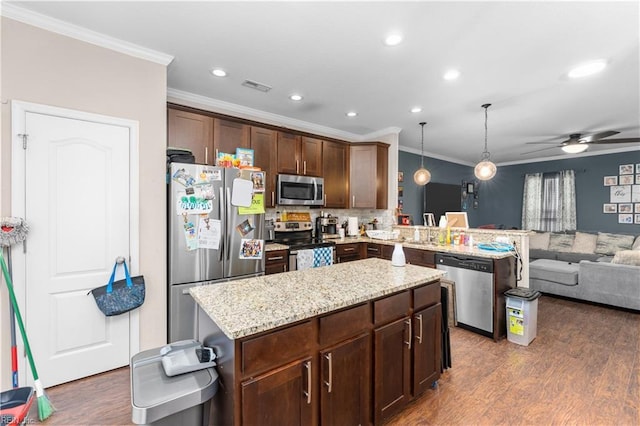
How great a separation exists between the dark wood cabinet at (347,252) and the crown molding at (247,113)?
6.28ft

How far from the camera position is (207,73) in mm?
2805

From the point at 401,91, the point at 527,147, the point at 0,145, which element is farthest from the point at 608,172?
the point at 0,145

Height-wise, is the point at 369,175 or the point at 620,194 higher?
the point at 369,175

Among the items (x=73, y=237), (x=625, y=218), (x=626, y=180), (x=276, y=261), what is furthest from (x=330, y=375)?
(x=626, y=180)

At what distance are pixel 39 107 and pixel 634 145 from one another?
9149 mm

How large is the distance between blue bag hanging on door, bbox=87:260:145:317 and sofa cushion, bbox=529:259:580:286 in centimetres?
555

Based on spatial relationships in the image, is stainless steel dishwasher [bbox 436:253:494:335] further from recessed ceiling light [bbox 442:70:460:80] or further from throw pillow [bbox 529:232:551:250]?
throw pillow [bbox 529:232:551:250]

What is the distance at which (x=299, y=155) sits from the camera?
4.07 m

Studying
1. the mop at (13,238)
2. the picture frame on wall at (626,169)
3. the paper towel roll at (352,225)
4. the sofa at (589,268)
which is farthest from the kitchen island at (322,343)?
the picture frame on wall at (626,169)

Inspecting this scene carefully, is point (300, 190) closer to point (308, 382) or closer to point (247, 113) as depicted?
point (247, 113)

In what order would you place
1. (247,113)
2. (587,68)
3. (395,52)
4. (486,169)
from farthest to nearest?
1. (247,113)
2. (486,169)
3. (587,68)
4. (395,52)

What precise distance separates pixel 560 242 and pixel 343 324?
6.30 metres

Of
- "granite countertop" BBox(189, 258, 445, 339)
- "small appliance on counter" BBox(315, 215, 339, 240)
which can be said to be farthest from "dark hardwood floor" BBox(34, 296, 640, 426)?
"small appliance on counter" BBox(315, 215, 339, 240)

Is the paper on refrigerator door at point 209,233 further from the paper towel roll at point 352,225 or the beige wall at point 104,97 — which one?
the paper towel roll at point 352,225
